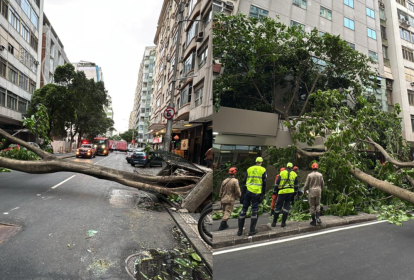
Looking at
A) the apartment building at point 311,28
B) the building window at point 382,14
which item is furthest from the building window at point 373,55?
the building window at point 382,14

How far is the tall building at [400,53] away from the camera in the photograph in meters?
1.81

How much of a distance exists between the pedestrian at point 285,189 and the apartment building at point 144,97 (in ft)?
4.51

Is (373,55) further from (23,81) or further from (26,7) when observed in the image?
(23,81)

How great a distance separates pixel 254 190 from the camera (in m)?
1.12

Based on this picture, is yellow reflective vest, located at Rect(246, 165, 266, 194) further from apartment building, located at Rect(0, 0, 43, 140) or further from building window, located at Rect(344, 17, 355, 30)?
apartment building, located at Rect(0, 0, 43, 140)

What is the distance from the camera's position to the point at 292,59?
59.7 inches

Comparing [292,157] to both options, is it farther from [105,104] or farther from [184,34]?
[105,104]

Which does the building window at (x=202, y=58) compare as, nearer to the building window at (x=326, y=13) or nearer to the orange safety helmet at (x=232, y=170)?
the orange safety helmet at (x=232, y=170)

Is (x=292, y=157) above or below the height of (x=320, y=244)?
above

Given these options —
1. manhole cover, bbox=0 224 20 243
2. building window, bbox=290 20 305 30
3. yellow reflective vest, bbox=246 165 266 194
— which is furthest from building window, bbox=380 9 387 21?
manhole cover, bbox=0 224 20 243

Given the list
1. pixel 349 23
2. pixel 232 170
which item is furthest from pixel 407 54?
pixel 232 170

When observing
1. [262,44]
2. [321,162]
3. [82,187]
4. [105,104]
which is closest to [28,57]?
[105,104]

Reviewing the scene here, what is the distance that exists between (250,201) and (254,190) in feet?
0.20

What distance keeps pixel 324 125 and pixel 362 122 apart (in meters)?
0.33
